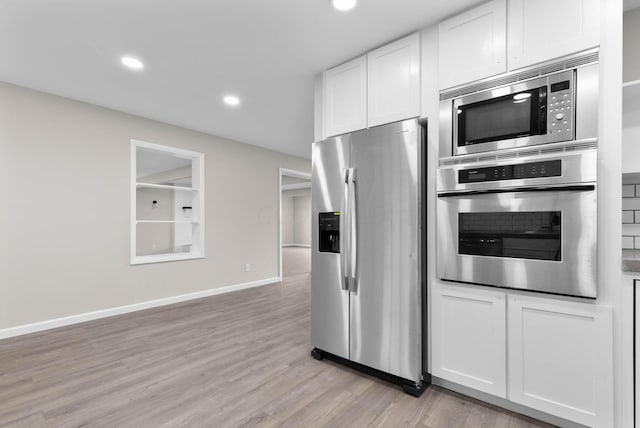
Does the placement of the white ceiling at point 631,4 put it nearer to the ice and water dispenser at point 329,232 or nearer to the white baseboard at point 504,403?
the ice and water dispenser at point 329,232

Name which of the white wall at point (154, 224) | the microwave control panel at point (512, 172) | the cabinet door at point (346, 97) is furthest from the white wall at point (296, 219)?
the microwave control panel at point (512, 172)

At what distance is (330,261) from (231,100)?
92.2 inches

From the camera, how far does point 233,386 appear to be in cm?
221

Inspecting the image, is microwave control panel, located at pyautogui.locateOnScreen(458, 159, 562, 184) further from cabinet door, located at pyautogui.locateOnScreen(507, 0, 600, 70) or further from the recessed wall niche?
the recessed wall niche

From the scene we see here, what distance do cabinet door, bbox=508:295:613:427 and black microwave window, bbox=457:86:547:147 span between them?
0.98 m

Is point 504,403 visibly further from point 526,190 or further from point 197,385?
point 197,385

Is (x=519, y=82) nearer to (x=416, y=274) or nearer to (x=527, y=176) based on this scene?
(x=527, y=176)

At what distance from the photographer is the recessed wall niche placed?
14.0 feet

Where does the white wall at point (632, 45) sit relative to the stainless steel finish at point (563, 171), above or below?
above

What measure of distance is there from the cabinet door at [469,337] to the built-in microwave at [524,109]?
3.08ft

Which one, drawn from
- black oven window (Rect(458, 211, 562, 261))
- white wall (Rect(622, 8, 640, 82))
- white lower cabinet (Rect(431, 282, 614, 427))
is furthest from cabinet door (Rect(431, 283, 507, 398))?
white wall (Rect(622, 8, 640, 82))

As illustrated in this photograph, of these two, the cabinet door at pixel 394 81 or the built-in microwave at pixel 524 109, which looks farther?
the cabinet door at pixel 394 81

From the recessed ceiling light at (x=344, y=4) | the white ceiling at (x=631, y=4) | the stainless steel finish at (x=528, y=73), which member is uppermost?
the recessed ceiling light at (x=344, y=4)

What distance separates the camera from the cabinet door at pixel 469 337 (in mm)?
1856
